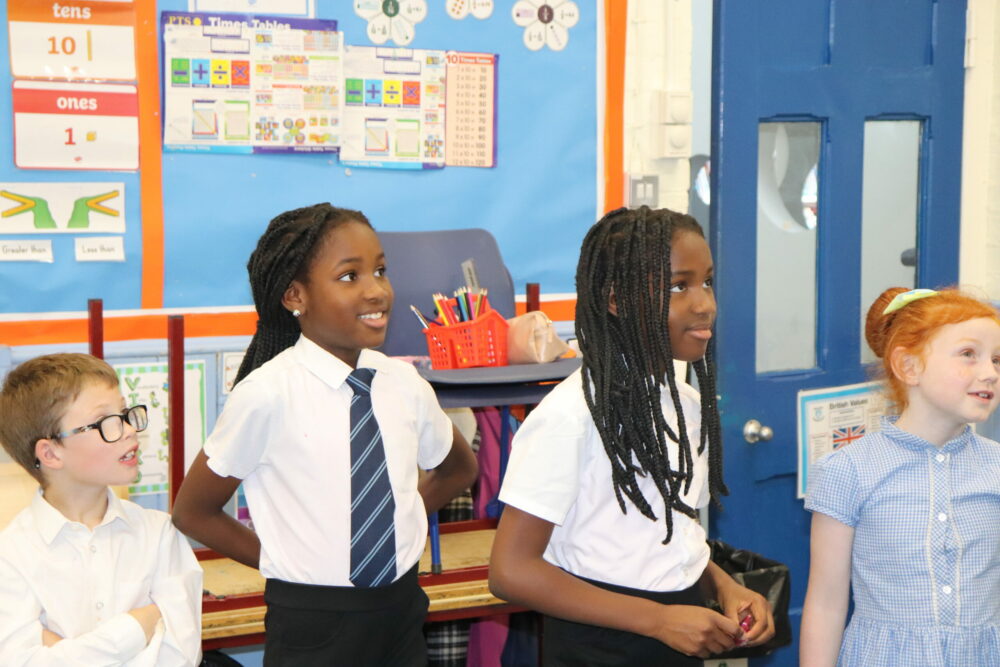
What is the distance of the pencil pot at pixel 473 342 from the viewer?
2410 millimetres

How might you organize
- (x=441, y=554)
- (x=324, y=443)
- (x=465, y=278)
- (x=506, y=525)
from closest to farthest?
(x=506, y=525)
(x=324, y=443)
(x=441, y=554)
(x=465, y=278)

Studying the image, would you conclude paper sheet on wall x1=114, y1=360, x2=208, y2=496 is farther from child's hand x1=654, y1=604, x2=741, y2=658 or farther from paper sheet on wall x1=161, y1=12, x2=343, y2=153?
child's hand x1=654, y1=604, x2=741, y2=658

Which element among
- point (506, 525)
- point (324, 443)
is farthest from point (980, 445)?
point (324, 443)

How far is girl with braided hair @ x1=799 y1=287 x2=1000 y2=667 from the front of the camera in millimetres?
1865

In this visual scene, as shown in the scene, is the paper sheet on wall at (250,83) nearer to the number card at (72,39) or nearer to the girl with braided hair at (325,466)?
the number card at (72,39)

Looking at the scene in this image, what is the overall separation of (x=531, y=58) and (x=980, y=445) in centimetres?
170

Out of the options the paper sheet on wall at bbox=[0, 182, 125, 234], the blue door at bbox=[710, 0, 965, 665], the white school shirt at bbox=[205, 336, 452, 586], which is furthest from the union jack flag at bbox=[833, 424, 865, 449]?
the paper sheet on wall at bbox=[0, 182, 125, 234]

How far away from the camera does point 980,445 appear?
6.43ft

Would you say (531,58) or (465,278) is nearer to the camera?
(465,278)

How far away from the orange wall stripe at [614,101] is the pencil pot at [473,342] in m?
0.96

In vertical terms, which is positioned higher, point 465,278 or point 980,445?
point 465,278

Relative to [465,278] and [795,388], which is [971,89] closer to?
[795,388]

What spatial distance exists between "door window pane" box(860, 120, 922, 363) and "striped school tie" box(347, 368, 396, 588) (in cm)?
184

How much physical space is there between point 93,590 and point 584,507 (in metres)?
0.74
